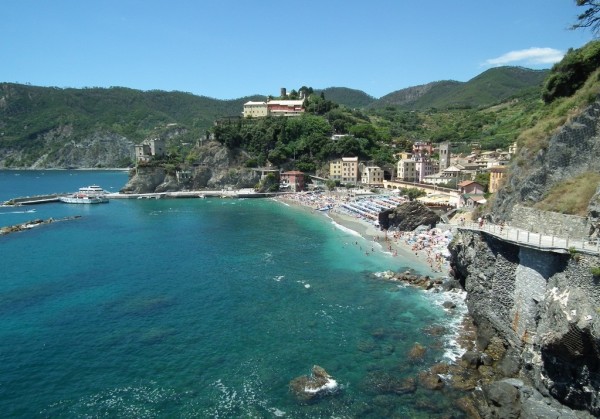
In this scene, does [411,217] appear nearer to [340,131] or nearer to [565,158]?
[565,158]

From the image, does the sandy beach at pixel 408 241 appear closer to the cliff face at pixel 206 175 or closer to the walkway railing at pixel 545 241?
the walkway railing at pixel 545 241

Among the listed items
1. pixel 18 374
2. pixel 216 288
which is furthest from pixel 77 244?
pixel 18 374

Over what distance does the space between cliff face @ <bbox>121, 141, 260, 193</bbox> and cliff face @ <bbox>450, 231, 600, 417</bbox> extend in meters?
72.3

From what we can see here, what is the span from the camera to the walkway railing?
1542cm

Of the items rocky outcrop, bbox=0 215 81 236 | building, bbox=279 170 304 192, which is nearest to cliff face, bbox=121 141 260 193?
building, bbox=279 170 304 192

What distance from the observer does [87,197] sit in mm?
78062

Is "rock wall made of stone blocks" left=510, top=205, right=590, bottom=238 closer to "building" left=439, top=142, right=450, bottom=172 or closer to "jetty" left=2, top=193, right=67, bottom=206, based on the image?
"building" left=439, top=142, right=450, bottom=172

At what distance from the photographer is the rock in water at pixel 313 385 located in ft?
55.1

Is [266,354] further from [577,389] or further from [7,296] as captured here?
[7,296]

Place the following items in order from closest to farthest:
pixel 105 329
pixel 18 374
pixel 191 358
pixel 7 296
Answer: pixel 18 374 → pixel 191 358 → pixel 105 329 → pixel 7 296

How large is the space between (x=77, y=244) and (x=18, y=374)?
27422 millimetres

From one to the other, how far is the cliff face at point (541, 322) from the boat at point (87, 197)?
72939 millimetres

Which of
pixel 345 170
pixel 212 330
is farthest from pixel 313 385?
pixel 345 170

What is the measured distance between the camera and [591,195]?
1873 cm
